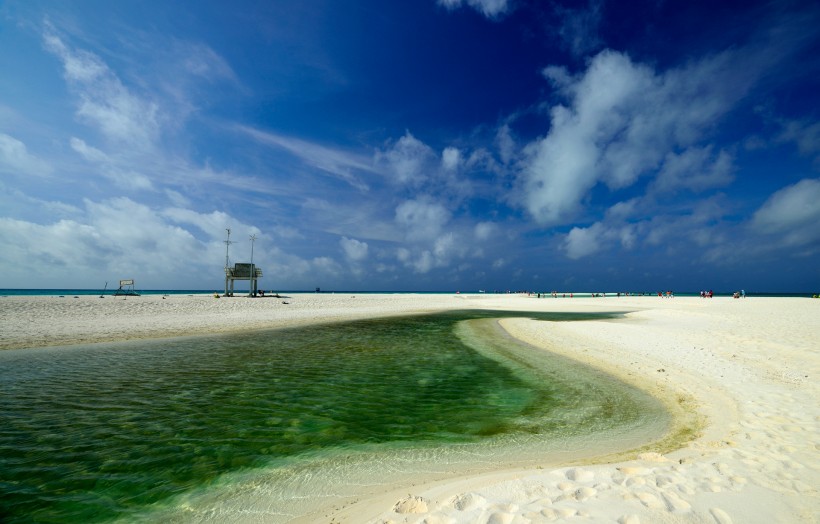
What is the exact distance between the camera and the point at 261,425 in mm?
8734

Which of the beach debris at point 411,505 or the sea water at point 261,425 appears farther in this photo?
the sea water at point 261,425

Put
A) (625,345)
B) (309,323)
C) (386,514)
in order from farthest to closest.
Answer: (309,323)
(625,345)
(386,514)

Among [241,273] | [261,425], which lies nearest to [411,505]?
[261,425]

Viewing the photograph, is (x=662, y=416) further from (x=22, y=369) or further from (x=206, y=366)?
(x=22, y=369)

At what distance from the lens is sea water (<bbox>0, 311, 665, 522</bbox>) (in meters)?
5.79

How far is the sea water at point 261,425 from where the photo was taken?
5785 millimetres

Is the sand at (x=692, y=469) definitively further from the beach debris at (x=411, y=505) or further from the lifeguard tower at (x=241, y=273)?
the lifeguard tower at (x=241, y=273)

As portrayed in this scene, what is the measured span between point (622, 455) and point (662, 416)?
376cm

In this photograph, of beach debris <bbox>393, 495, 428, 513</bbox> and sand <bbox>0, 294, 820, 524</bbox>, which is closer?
sand <bbox>0, 294, 820, 524</bbox>

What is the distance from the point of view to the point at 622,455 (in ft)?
22.7

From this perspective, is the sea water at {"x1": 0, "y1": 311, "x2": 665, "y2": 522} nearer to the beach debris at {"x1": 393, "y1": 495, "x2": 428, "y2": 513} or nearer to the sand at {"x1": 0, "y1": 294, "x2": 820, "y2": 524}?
the sand at {"x1": 0, "y1": 294, "x2": 820, "y2": 524}

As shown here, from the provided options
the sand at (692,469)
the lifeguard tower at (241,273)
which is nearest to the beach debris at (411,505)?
the sand at (692,469)

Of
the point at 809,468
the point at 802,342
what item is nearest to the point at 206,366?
the point at 809,468

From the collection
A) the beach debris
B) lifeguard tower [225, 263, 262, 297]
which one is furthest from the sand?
lifeguard tower [225, 263, 262, 297]
